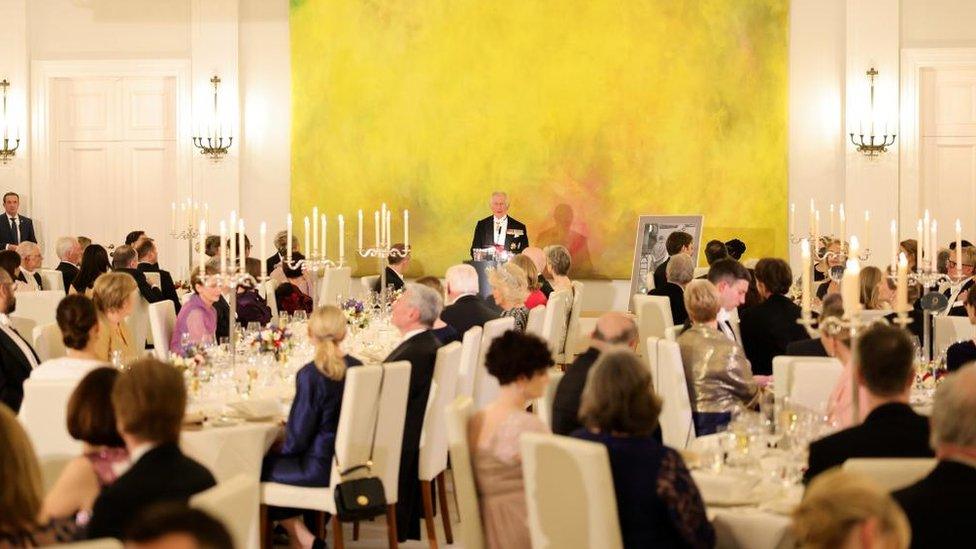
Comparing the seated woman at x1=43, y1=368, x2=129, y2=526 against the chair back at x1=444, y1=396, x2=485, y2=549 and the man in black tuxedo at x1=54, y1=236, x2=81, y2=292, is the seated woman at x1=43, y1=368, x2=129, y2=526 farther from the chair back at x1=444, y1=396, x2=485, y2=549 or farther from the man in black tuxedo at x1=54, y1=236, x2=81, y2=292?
the man in black tuxedo at x1=54, y1=236, x2=81, y2=292

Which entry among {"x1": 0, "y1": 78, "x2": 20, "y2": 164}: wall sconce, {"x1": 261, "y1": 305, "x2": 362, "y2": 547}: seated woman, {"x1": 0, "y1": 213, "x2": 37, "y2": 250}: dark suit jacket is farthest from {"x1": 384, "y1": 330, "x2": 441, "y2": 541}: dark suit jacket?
{"x1": 0, "y1": 78, "x2": 20, "y2": 164}: wall sconce

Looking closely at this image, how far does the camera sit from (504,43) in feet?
50.9

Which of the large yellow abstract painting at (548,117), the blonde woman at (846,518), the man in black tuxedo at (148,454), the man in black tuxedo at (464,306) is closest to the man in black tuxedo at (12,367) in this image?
the man in black tuxedo at (464,306)

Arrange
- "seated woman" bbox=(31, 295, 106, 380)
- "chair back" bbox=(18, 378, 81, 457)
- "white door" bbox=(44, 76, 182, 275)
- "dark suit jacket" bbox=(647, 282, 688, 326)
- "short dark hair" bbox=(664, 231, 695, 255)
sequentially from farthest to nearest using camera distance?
"white door" bbox=(44, 76, 182, 275), "short dark hair" bbox=(664, 231, 695, 255), "dark suit jacket" bbox=(647, 282, 688, 326), "seated woman" bbox=(31, 295, 106, 380), "chair back" bbox=(18, 378, 81, 457)

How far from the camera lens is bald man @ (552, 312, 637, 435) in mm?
5781

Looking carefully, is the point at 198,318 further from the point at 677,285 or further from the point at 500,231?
the point at 500,231

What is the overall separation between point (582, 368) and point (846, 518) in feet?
10.2

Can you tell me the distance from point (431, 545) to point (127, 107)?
10504mm

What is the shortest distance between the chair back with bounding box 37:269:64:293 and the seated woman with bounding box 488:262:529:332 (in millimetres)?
4802

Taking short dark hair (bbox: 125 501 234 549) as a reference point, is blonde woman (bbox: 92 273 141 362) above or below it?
above

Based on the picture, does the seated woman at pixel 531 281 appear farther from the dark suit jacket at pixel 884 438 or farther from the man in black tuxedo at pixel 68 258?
the dark suit jacket at pixel 884 438

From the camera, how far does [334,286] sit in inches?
530

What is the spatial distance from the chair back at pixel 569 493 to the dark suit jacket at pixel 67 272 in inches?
361

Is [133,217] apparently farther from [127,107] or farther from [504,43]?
[504,43]
